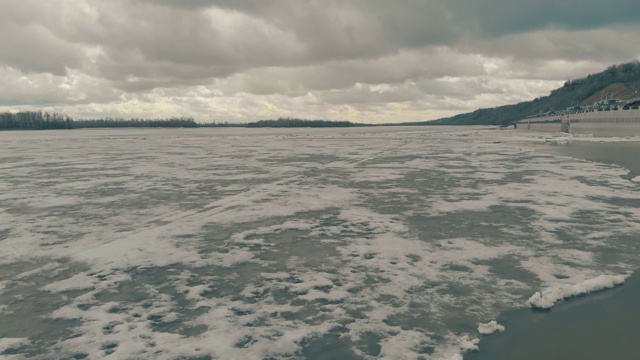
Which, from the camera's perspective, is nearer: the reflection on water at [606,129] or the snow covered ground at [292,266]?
the snow covered ground at [292,266]

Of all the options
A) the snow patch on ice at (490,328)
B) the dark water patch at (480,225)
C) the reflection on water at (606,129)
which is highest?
the reflection on water at (606,129)

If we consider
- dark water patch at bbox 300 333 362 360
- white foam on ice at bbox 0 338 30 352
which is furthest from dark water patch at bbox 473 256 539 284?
white foam on ice at bbox 0 338 30 352

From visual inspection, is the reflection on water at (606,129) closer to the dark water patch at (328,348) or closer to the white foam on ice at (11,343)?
the dark water patch at (328,348)

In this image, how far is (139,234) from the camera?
380 inches

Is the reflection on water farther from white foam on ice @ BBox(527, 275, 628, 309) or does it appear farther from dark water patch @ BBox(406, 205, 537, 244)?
white foam on ice @ BBox(527, 275, 628, 309)

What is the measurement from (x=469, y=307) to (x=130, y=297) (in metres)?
4.99

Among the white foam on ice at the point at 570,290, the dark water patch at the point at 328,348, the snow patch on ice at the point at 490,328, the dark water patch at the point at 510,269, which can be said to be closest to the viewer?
the dark water patch at the point at 328,348

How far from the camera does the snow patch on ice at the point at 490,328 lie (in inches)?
198

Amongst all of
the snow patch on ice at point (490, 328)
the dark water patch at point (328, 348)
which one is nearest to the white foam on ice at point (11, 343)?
the dark water patch at point (328, 348)

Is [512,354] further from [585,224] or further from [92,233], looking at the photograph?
[92,233]

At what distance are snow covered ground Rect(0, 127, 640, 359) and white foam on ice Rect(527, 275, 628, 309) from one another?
3 cm

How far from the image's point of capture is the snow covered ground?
5.04m

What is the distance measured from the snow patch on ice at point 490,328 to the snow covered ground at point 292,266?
0.37 feet

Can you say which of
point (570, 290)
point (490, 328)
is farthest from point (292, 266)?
point (570, 290)
